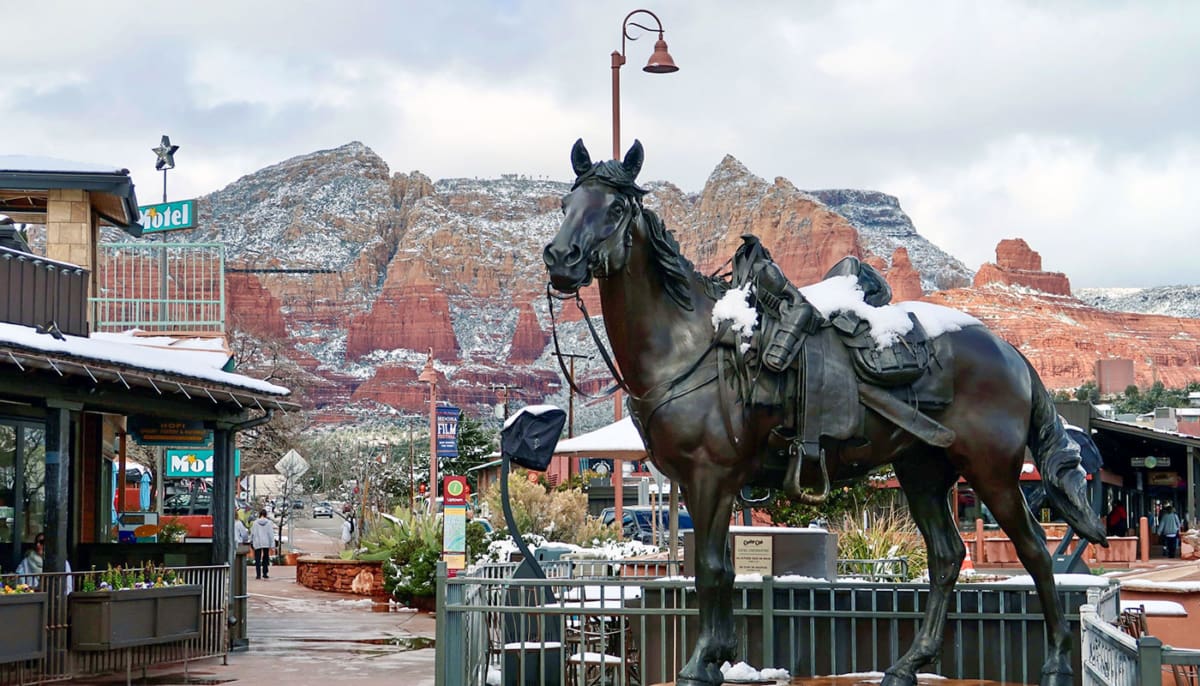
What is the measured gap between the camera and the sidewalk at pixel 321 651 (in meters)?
14.6

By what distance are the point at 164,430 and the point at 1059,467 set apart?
13.0 meters

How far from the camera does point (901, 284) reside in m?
191

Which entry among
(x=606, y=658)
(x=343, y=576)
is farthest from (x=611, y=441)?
(x=343, y=576)

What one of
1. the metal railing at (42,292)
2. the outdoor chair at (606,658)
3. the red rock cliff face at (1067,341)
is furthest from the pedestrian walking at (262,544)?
the red rock cliff face at (1067,341)

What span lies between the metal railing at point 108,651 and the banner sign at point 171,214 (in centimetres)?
928

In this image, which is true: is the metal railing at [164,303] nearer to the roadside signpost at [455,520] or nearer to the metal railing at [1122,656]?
the roadside signpost at [455,520]

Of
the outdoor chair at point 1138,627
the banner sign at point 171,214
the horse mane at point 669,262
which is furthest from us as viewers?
the banner sign at point 171,214

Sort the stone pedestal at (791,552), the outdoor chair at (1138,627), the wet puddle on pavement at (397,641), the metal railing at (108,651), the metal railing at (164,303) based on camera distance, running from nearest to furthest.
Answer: the outdoor chair at (1138,627) → the stone pedestal at (791,552) → the metal railing at (108,651) → the wet puddle on pavement at (397,641) → the metal railing at (164,303)

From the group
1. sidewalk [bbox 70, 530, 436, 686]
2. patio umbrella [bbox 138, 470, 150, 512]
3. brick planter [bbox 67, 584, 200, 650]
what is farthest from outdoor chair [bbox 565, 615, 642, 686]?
patio umbrella [bbox 138, 470, 150, 512]

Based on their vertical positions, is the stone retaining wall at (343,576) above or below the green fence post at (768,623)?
below

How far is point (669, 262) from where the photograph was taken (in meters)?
6.71

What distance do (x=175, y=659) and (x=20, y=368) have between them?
3.88 meters

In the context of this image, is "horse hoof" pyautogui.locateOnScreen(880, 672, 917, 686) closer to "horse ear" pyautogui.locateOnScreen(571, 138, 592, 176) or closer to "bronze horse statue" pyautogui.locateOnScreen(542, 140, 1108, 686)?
"bronze horse statue" pyautogui.locateOnScreen(542, 140, 1108, 686)

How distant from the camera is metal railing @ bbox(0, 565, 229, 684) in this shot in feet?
41.8
